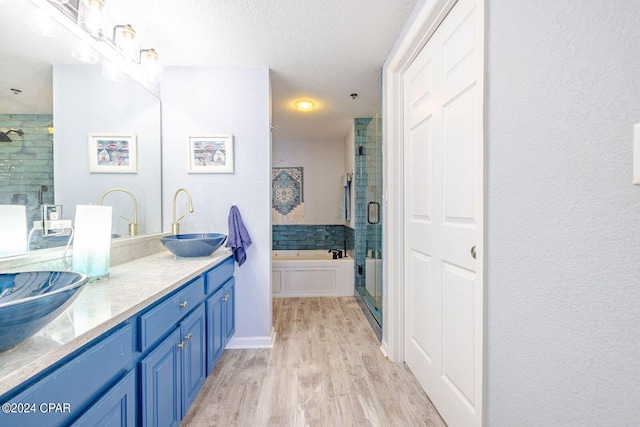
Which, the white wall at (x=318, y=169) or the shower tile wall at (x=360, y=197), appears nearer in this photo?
the shower tile wall at (x=360, y=197)

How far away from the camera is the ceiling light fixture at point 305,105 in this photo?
314 cm

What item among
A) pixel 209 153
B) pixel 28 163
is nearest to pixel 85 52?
pixel 28 163

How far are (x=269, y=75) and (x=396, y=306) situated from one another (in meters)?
2.17

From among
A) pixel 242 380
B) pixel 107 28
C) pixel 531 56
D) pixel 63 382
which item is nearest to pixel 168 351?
pixel 63 382

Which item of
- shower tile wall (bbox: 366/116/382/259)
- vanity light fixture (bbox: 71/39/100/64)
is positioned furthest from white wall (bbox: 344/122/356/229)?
vanity light fixture (bbox: 71/39/100/64)

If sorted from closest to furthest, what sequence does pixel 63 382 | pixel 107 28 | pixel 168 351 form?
pixel 63 382
pixel 168 351
pixel 107 28

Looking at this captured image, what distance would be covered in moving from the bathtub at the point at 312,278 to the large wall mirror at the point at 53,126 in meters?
2.02

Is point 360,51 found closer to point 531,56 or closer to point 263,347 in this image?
point 531,56

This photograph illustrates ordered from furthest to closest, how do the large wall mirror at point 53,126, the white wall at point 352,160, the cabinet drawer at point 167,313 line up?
the white wall at point 352,160
the large wall mirror at point 53,126
the cabinet drawer at point 167,313

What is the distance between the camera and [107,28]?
1.71 metres

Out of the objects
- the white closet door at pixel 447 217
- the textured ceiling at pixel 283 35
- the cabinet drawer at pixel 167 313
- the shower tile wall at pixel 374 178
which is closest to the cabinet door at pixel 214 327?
the cabinet drawer at pixel 167 313

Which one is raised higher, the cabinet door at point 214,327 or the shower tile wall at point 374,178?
the shower tile wall at point 374,178

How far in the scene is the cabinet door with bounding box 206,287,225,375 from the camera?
1.77 meters

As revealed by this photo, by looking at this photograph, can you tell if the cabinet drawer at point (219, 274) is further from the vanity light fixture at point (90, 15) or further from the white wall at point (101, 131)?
the vanity light fixture at point (90, 15)
